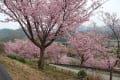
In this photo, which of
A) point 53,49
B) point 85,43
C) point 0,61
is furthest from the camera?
point 53,49

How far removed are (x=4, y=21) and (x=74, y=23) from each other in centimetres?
425

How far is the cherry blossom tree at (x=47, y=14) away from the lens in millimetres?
16109

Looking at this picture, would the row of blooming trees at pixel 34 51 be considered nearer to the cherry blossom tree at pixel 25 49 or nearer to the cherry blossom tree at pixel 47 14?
the cherry blossom tree at pixel 25 49

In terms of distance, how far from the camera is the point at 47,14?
16.4 m

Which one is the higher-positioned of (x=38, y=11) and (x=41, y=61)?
(x=38, y=11)

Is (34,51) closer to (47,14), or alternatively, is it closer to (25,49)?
(25,49)

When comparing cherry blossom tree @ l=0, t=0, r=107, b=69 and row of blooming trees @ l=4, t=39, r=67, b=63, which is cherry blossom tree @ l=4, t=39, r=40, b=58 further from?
cherry blossom tree @ l=0, t=0, r=107, b=69

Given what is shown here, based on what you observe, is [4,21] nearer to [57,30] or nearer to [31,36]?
[31,36]

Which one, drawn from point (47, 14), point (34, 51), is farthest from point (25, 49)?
point (47, 14)

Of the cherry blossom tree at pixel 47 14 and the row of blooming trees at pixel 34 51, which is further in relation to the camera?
the row of blooming trees at pixel 34 51

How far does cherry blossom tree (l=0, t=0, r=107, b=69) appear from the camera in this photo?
1611cm

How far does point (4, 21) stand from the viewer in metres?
16.7

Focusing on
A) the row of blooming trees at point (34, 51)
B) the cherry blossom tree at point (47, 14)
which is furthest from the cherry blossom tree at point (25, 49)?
the cherry blossom tree at point (47, 14)

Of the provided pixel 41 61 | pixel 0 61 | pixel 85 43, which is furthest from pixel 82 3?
pixel 85 43
